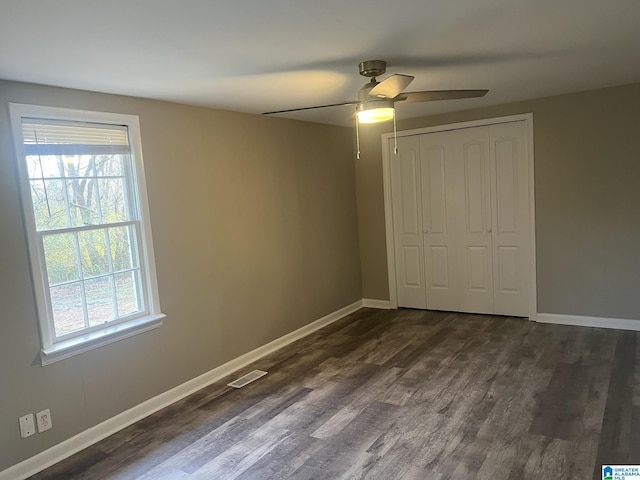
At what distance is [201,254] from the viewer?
3.82 m

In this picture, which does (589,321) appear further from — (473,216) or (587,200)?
(473,216)

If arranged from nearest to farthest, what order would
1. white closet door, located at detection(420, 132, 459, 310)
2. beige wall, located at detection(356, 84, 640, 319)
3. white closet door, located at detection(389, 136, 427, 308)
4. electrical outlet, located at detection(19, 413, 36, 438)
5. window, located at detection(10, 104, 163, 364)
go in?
1. electrical outlet, located at detection(19, 413, 36, 438)
2. window, located at detection(10, 104, 163, 364)
3. beige wall, located at detection(356, 84, 640, 319)
4. white closet door, located at detection(420, 132, 459, 310)
5. white closet door, located at detection(389, 136, 427, 308)

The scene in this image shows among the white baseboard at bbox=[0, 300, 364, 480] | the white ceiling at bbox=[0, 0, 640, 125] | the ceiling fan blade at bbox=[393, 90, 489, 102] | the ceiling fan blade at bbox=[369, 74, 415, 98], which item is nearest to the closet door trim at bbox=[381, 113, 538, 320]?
the white ceiling at bbox=[0, 0, 640, 125]

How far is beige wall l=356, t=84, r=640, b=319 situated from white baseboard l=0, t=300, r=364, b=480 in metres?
2.77

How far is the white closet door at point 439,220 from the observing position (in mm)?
5277

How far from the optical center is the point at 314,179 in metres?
5.17

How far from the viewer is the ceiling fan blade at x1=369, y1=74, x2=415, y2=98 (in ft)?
8.21

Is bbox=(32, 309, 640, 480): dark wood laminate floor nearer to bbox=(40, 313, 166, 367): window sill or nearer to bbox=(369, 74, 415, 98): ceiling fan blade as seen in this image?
bbox=(40, 313, 166, 367): window sill

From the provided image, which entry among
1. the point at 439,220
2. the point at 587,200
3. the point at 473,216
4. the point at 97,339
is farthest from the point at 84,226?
the point at 587,200

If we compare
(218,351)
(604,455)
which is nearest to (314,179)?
(218,351)

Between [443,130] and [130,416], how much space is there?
4146 mm

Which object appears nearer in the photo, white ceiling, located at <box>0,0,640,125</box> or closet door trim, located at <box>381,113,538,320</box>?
white ceiling, located at <box>0,0,640,125</box>

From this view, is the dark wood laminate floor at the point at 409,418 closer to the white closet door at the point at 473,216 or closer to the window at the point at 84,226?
the window at the point at 84,226

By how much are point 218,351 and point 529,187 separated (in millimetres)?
3477
